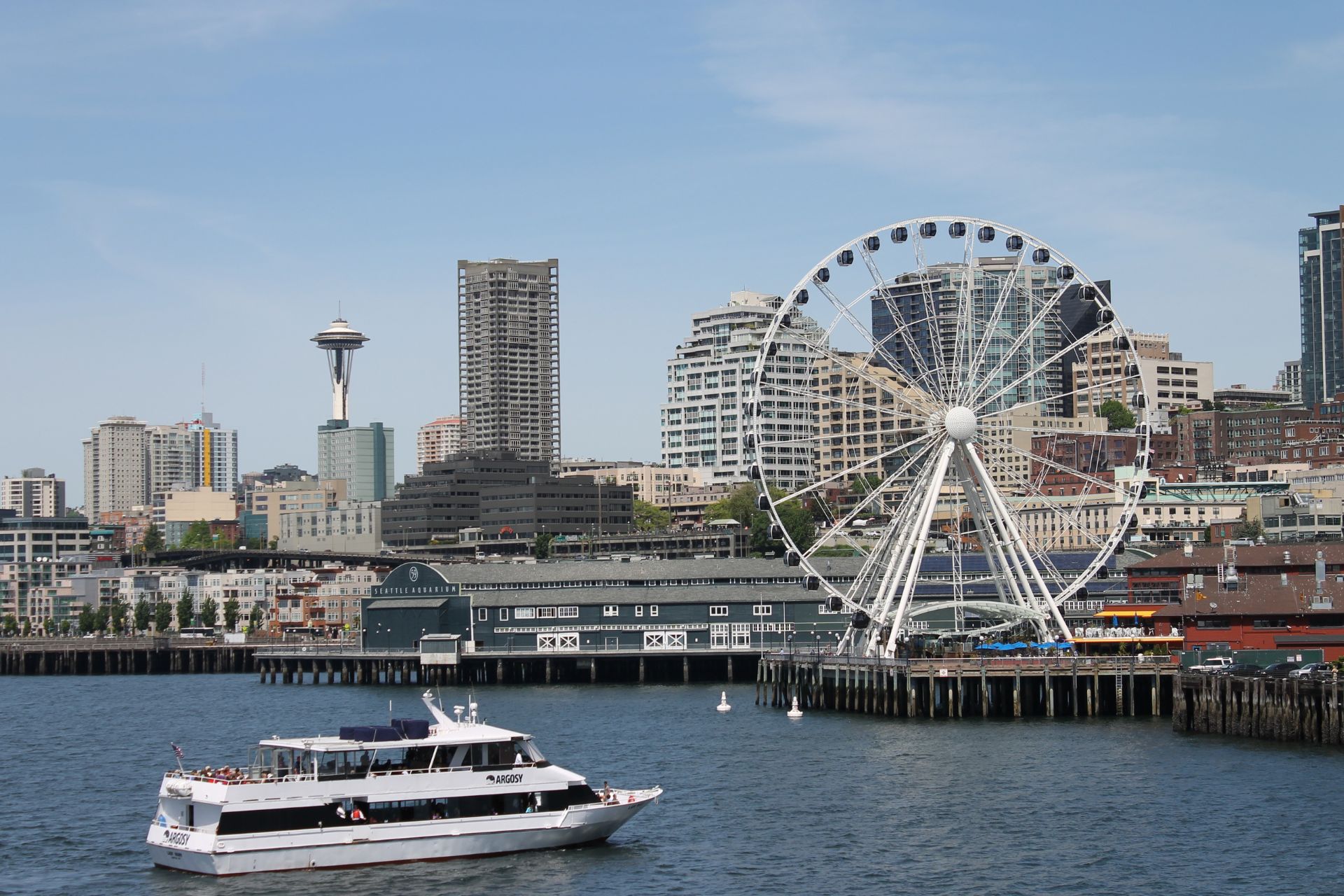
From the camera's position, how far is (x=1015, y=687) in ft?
348

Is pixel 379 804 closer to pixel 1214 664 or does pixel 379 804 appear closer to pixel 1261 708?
pixel 1261 708

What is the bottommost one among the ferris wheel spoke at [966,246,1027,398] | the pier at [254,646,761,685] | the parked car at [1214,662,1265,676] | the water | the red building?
the water

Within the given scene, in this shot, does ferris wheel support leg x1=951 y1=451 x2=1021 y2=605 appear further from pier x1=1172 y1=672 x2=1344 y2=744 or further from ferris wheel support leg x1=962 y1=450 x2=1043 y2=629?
pier x1=1172 y1=672 x2=1344 y2=744

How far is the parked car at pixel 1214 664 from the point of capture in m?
97.2

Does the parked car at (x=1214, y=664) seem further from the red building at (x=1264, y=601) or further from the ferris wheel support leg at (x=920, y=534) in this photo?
the ferris wheel support leg at (x=920, y=534)

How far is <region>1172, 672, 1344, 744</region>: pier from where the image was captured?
3351 inches

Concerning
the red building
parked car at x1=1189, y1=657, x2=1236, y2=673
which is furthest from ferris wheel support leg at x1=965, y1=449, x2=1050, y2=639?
parked car at x1=1189, y1=657, x2=1236, y2=673

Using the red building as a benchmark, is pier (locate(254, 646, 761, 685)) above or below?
below

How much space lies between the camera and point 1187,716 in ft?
309

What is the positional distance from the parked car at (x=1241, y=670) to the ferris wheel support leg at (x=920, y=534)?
1998 centimetres

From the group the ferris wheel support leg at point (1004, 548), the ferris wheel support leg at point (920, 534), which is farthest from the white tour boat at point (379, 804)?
A: the ferris wheel support leg at point (1004, 548)

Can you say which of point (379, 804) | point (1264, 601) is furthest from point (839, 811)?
point (1264, 601)

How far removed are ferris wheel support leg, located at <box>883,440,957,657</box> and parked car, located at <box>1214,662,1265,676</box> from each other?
19983 millimetres

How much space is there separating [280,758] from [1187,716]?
156 feet
